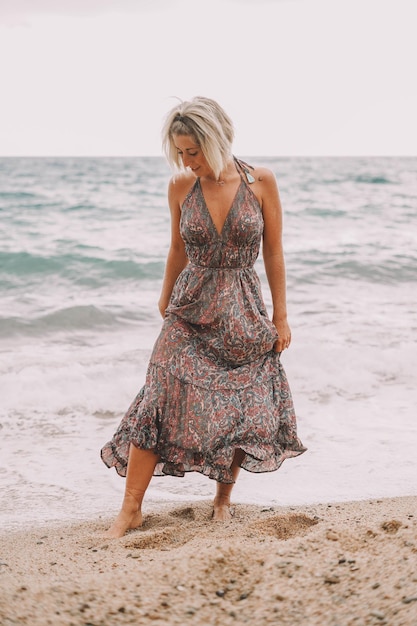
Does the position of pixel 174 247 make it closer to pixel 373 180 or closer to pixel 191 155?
pixel 191 155

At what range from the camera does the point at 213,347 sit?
3596 millimetres

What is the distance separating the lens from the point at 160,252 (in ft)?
49.5

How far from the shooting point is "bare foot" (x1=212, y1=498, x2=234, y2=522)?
3861 millimetres

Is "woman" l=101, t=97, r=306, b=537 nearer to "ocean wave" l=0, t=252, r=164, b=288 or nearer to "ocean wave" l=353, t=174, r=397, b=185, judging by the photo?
"ocean wave" l=0, t=252, r=164, b=288

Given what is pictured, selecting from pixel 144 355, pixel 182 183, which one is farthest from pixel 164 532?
pixel 144 355

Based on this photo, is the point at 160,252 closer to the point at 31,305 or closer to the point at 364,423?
the point at 31,305

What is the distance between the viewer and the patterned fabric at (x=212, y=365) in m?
3.55

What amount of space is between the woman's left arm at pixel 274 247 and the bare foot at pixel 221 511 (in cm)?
82

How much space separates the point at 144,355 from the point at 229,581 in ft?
18.3

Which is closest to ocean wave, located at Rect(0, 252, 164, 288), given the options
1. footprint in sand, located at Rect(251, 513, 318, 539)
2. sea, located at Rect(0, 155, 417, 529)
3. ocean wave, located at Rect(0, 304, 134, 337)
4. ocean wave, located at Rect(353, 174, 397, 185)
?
sea, located at Rect(0, 155, 417, 529)

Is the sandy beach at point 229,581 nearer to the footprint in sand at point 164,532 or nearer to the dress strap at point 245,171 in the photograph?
the footprint in sand at point 164,532

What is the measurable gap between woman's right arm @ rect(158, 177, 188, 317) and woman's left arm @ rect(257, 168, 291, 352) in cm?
38

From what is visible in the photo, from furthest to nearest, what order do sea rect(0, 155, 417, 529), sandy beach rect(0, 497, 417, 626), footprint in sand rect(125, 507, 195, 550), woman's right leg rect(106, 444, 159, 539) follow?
sea rect(0, 155, 417, 529)
woman's right leg rect(106, 444, 159, 539)
footprint in sand rect(125, 507, 195, 550)
sandy beach rect(0, 497, 417, 626)

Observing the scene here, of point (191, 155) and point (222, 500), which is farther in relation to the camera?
point (222, 500)
